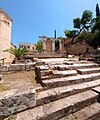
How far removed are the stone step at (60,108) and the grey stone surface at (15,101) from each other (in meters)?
0.11

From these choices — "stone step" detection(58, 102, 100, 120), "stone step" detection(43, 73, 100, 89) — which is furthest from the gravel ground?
"stone step" detection(58, 102, 100, 120)

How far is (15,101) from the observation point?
6.92 feet

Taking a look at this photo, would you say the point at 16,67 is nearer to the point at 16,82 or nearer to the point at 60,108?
the point at 16,82

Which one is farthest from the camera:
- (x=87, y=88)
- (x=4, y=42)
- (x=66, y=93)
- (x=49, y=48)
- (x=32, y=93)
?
(x=49, y=48)

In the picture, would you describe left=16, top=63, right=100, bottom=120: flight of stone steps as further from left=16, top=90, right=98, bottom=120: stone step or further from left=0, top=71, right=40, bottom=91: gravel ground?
left=0, top=71, right=40, bottom=91: gravel ground

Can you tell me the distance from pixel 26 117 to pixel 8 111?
332 millimetres

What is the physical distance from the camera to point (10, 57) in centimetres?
1759

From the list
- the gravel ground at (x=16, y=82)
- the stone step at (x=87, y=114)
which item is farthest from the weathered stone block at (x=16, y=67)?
the stone step at (x=87, y=114)

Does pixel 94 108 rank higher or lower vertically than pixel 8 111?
lower

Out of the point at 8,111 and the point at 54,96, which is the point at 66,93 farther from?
the point at 8,111

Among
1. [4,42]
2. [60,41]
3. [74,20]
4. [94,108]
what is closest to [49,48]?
[60,41]

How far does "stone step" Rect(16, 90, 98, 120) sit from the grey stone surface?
11 centimetres

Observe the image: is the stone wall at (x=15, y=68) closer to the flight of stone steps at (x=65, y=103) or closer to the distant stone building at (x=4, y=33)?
the flight of stone steps at (x=65, y=103)

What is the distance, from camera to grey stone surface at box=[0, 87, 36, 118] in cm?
199
